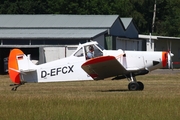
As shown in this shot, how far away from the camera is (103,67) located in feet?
63.2

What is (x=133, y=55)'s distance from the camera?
19.4 metres

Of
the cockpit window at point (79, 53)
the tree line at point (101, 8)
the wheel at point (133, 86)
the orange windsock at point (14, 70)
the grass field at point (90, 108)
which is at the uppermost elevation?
the tree line at point (101, 8)

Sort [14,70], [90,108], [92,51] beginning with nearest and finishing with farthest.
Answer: [90,108]
[92,51]
[14,70]

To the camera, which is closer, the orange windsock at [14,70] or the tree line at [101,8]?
the orange windsock at [14,70]

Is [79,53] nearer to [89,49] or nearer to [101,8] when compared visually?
[89,49]

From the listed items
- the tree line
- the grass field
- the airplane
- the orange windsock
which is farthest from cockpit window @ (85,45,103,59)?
the tree line

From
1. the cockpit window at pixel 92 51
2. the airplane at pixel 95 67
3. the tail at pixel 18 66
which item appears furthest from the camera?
the tail at pixel 18 66

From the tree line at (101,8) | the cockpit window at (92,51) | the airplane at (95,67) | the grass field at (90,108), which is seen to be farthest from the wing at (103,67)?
the tree line at (101,8)

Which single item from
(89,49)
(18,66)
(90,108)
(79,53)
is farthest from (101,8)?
(90,108)

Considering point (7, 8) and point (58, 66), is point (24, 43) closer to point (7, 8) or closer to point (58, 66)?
point (7, 8)

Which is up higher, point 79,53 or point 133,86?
point 79,53

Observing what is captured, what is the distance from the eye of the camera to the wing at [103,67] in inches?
740

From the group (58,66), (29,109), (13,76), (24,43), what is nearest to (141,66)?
(58,66)

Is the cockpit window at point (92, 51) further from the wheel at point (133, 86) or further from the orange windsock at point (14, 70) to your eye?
the orange windsock at point (14, 70)
